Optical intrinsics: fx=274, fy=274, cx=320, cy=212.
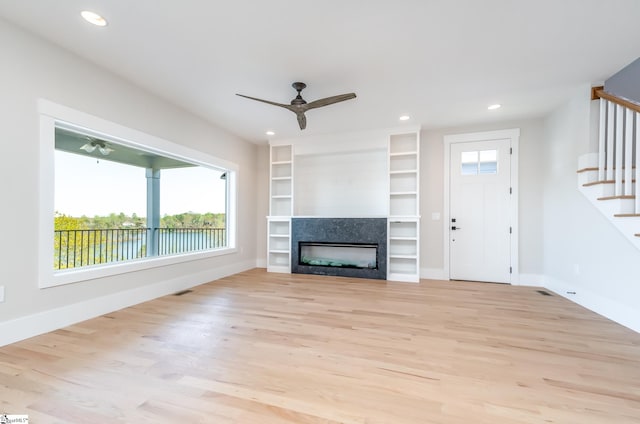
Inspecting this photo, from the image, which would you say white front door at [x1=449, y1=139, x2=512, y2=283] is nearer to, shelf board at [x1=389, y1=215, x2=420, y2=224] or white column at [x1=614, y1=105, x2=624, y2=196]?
shelf board at [x1=389, y1=215, x2=420, y2=224]

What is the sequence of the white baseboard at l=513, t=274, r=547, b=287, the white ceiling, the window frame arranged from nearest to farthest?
the white ceiling, the window frame, the white baseboard at l=513, t=274, r=547, b=287

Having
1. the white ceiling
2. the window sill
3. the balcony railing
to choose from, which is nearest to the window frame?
the window sill

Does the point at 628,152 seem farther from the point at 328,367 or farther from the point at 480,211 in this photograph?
the point at 328,367

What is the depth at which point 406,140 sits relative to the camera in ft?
16.2

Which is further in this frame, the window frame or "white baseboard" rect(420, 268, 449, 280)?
"white baseboard" rect(420, 268, 449, 280)

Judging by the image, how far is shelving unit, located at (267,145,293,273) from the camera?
5453mm

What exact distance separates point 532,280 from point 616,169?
213cm

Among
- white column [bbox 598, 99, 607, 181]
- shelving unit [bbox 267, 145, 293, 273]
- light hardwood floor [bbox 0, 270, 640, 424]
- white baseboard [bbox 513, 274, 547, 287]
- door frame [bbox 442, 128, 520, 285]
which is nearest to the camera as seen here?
light hardwood floor [bbox 0, 270, 640, 424]

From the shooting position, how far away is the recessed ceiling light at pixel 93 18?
6.89ft

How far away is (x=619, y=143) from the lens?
277 cm

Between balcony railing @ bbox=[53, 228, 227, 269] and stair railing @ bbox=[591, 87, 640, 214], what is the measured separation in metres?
5.46

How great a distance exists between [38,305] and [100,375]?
49.2 inches

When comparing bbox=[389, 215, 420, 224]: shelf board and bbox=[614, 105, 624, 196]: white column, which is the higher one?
bbox=[614, 105, 624, 196]: white column

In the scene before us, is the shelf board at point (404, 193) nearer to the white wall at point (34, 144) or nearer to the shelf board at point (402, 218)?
the shelf board at point (402, 218)
